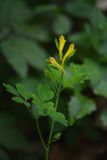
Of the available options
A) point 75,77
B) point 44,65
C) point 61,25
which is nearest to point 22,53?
point 44,65

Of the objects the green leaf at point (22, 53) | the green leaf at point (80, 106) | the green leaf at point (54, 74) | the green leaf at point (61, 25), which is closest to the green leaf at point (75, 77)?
the green leaf at point (54, 74)

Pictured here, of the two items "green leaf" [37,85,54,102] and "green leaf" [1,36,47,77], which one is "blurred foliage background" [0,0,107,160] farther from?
"green leaf" [37,85,54,102]

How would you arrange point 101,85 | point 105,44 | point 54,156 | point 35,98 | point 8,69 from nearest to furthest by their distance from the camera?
1. point 35,98
2. point 101,85
3. point 105,44
4. point 8,69
5. point 54,156

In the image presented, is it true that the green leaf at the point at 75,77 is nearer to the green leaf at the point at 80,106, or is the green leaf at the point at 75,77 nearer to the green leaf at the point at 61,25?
the green leaf at the point at 80,106

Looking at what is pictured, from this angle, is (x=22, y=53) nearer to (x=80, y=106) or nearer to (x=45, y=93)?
(x=80, y=106)

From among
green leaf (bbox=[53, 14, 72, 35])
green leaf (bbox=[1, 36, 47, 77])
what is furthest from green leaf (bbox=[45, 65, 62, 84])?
green leaf (bbox=[53, 14, 72, 35])

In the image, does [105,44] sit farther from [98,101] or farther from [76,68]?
[76,68]

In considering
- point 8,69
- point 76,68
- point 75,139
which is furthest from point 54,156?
point 76,68
